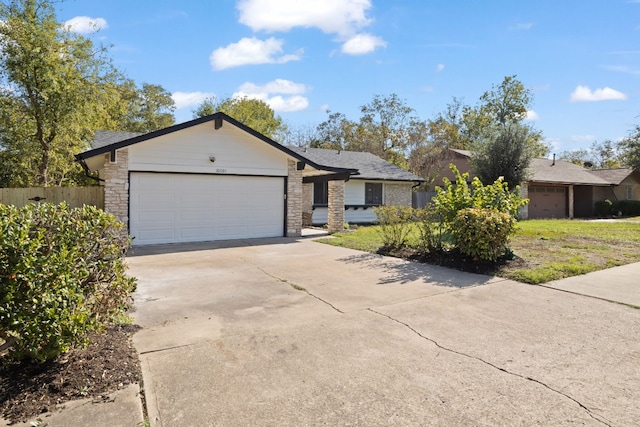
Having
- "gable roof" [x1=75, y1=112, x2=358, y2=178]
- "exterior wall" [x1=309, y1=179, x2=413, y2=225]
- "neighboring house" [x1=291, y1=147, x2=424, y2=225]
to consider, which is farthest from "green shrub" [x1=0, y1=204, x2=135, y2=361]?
"exterior wall" [x1=309, y1=179, x2=413, y2=225]

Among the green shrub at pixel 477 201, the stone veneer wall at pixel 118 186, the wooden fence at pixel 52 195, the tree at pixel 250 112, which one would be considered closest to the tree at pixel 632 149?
the green shrub at pixel 477 201

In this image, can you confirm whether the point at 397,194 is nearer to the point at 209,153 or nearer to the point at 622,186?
the point at 209,153

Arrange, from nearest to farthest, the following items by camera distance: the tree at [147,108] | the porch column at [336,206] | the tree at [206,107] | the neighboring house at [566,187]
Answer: the porch column at [336,206] < the neighboring house at [566,187] < the tree at [147,108] < the tree at [206,107]

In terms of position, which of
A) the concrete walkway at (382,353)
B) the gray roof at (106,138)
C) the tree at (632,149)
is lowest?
the concrete walkway at (382,353)

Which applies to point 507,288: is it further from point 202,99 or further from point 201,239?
point 202,99

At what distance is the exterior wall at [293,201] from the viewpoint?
13.0 m

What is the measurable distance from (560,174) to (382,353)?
90.1 ft

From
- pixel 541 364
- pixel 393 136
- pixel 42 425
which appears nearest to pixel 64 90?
pixel 42 425

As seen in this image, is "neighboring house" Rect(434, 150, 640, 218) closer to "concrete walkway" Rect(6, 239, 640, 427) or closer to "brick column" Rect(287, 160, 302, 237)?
"brick column" Rect(287, 160, 302, 237)

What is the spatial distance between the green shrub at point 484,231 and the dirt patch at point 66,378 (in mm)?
6261

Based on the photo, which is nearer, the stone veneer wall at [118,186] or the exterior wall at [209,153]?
the stone veneer wall at [118,186]

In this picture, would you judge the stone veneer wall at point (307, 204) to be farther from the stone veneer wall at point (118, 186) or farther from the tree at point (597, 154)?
the tree at point (597, 154)

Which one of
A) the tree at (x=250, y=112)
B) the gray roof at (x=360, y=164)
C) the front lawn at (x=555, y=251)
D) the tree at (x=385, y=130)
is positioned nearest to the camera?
the front lawn at (x=555, y=251)

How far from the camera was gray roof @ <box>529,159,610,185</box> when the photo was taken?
2353cm
